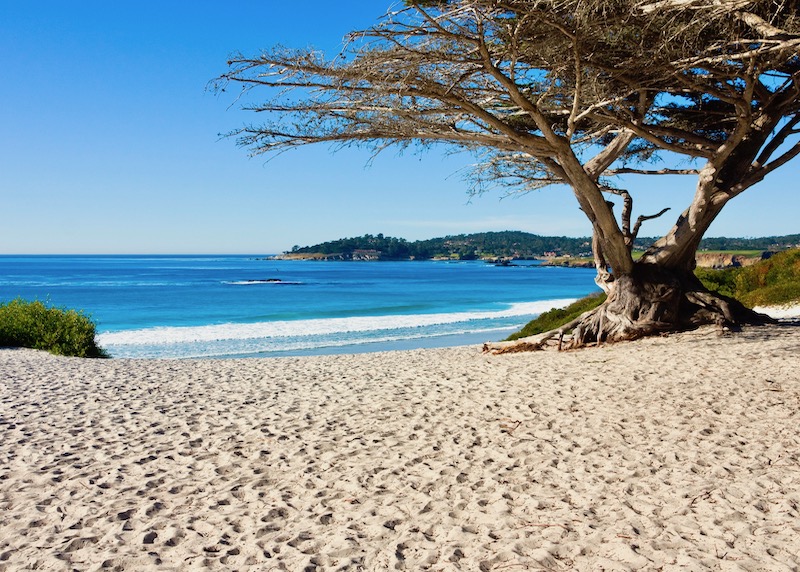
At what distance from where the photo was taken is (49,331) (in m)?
15.4

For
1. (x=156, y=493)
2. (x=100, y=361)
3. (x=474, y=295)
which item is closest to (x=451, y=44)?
(x=156, y=493)

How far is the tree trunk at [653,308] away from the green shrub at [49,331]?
10.7 meters

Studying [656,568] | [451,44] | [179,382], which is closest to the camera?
[656,568]

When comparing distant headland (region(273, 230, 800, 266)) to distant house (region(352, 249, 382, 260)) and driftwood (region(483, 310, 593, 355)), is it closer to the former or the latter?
distant house (region(352, 249, 382, 260))

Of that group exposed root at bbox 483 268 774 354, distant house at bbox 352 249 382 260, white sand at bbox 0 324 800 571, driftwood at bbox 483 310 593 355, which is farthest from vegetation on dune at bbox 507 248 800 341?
distant house at bbox 352 249 382 260

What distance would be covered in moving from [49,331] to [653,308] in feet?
43.5

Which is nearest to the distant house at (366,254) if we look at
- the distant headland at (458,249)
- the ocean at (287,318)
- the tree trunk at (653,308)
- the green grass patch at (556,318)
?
the distant headland at (458,249)

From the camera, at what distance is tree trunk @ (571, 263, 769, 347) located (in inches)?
465

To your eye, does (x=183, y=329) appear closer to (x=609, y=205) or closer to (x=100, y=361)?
(x=100, y=361)

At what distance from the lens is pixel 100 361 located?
1231cm

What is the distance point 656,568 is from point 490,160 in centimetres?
1102

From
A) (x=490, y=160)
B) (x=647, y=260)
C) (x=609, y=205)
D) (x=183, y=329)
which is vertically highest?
(x=490, y=160)

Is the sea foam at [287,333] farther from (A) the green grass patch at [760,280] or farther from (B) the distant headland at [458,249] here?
(B) the distant headland at [458,249]

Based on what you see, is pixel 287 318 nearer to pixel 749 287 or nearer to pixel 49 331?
pixel 49 331
